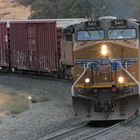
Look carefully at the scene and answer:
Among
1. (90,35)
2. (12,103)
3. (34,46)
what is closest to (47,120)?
(90,35)

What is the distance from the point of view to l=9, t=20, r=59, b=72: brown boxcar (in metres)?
29.7

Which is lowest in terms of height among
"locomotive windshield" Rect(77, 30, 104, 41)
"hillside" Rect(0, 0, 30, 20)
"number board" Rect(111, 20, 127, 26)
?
"locomotive windshield" Rect(77, 30, 104, 41)

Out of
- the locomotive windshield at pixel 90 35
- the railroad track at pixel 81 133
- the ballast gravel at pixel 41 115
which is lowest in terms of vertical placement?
the railroad track at pixel 81 133

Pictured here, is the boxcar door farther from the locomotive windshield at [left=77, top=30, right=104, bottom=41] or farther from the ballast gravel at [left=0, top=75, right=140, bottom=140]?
the locomotive windshield at [left=77, top=30, right=104, bottom=41]

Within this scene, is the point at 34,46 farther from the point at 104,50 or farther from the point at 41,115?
the point at 104,50

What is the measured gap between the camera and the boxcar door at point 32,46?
102ft

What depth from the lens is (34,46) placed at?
31266 mm

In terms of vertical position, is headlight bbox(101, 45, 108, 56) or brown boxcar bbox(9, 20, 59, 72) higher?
brown boxcar bbox(9, 20, 59, 72)

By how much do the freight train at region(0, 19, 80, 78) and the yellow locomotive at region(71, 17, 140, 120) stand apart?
421 inches

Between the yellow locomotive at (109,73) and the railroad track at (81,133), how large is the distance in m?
0.38

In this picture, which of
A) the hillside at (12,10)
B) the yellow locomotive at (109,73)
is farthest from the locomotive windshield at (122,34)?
the hillside at (12,10)

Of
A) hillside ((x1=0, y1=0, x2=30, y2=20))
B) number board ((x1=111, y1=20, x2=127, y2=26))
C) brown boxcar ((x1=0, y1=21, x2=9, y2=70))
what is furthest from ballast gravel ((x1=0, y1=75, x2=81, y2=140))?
hillside ((x1=0, y1=0, x2=30, y2=20))

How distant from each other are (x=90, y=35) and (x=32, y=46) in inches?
634

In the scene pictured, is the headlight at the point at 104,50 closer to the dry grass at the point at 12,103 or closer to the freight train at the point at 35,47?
the dry grass at the point at 12,103
